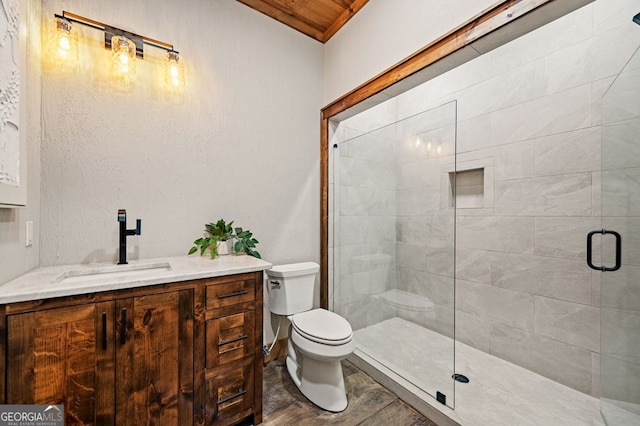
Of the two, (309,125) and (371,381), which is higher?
(309,125)

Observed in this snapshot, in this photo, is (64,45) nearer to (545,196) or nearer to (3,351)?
(3,351)

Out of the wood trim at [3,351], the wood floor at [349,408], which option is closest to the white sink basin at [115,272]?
the wood trim at [3,351]

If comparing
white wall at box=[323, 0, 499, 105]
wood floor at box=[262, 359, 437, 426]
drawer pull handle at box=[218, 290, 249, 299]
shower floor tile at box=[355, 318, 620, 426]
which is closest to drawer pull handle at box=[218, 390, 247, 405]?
wood floor at box=[262, 359, 437, 426]

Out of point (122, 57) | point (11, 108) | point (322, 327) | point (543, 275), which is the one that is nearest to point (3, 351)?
point (11, 108)

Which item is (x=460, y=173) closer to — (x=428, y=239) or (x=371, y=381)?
(x=428, y=239)

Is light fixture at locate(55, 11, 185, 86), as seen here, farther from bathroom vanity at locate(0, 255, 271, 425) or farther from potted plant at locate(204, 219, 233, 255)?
bathroom vanity at locate(0, 255, 271, 425)

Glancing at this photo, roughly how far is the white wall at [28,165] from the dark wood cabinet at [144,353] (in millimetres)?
309

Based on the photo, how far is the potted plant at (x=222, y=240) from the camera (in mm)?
1766

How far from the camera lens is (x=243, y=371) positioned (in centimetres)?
149

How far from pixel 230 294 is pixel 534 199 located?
2299 millimetres

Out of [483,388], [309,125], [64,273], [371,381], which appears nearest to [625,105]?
[483,388]

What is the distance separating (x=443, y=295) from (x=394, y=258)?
1.65ft

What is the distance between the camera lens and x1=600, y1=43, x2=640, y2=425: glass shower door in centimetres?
133

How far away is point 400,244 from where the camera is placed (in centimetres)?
224
